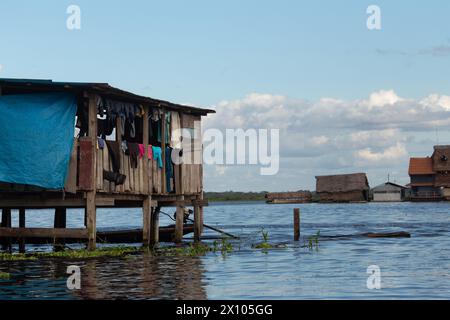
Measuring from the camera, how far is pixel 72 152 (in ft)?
69.9

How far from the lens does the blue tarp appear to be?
2078 centimetres

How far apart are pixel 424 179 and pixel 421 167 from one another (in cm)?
204

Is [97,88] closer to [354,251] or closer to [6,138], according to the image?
[6,138]

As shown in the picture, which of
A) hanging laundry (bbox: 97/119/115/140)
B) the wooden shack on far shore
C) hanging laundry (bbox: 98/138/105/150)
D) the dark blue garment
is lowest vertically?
the wooden shack on far shore

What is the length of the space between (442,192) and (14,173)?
3106 inches

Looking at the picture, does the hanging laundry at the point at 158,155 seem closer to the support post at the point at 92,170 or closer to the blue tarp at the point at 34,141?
the support post at the point at 92,170

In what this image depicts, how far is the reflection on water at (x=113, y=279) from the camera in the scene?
581 inches

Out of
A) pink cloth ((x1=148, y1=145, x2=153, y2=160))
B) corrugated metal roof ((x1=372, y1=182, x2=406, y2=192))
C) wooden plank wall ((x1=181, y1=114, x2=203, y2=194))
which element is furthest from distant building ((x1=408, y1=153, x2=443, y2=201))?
pink cloth ((x1=148, y1=145, x2=153, y2=160))

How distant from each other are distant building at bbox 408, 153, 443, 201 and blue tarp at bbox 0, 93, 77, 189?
76374mm

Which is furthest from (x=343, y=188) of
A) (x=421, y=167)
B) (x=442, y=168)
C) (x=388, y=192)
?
(x=442, y=168)

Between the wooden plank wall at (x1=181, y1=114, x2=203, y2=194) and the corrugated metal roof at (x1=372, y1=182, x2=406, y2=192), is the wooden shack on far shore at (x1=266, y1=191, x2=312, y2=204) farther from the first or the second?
the wooden plank wall at (x1=181, y1=114, x2=203, y2=194)

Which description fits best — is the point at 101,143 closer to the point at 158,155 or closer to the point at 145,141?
the point at 145,141

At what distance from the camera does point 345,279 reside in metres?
17.9
